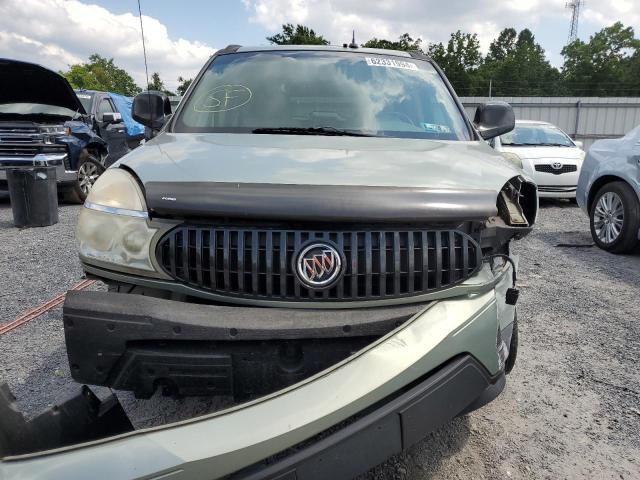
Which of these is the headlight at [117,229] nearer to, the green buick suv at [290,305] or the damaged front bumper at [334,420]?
the green buick suv at [290,305]

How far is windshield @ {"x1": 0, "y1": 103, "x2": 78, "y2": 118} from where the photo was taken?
8539 mm

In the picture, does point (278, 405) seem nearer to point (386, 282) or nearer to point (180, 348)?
point (180, 348)

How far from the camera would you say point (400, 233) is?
1.80m

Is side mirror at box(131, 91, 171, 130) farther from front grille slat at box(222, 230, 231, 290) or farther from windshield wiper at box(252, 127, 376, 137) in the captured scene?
front grille slat at box(222, 230, 231, 290)

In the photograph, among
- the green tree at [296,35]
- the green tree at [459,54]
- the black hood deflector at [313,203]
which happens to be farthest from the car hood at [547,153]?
the green tree at [459,54]

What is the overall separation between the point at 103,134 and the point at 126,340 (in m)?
9.20

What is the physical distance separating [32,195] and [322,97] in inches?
233

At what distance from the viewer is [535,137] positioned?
1047cm

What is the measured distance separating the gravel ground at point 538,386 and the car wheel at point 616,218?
1.76 feet

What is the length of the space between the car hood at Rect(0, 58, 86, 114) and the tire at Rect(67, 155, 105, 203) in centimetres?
97

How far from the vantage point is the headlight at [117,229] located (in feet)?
6.17

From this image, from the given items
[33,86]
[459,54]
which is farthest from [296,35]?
[33,86]

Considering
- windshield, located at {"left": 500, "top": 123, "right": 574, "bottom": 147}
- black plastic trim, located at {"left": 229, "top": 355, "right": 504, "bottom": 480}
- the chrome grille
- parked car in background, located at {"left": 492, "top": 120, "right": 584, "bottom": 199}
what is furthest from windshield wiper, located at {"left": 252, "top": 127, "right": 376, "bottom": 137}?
windshield, located at {"left": 500, "top": 123, "right": 574, "bottom": 147}

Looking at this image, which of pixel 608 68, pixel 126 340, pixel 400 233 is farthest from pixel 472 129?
pixel 608 68
